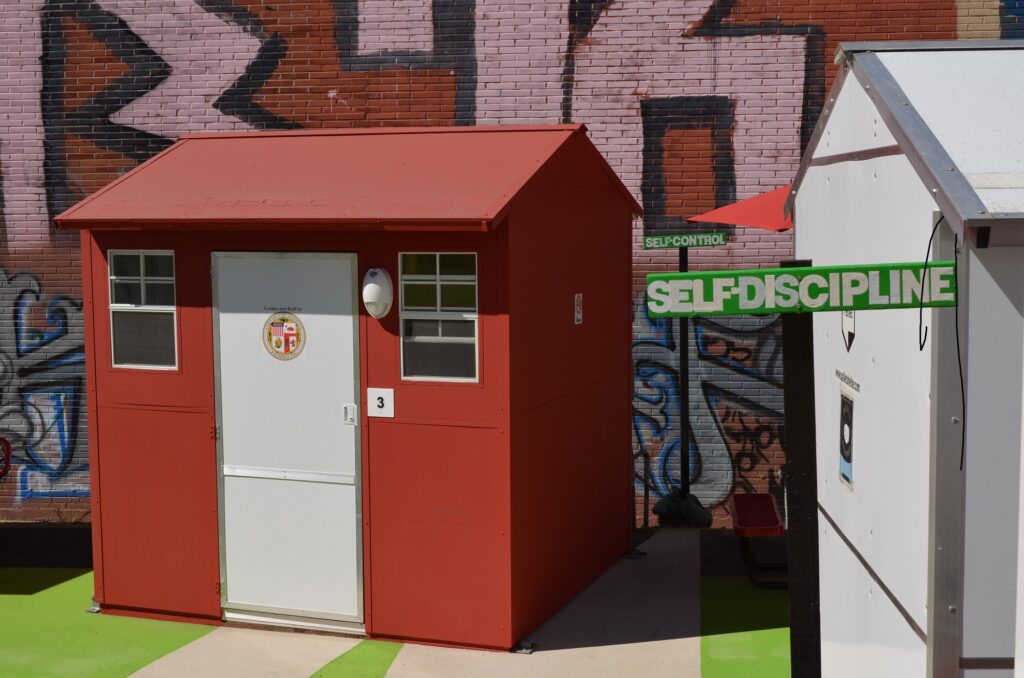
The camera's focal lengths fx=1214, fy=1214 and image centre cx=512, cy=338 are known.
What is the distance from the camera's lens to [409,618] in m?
7.48

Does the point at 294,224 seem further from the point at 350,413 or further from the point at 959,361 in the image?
the point at 959,361

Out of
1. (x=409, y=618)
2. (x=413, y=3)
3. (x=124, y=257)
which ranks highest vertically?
(x=413, y=3)

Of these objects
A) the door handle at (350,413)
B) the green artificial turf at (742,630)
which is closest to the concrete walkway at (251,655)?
the door handle at (350,413)

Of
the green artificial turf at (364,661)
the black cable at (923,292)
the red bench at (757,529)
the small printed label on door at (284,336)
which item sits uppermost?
the black cable at (923,292)

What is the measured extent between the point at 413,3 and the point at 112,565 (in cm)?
534

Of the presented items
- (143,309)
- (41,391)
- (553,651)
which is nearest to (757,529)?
(553,651)

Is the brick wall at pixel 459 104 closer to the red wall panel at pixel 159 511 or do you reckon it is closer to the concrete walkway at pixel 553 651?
the concrete walkway at pixel 553 651

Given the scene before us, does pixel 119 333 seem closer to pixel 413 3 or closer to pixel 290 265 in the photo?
pixel 290 265

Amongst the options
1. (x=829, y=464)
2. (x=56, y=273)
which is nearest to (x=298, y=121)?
(x=56, y=273)

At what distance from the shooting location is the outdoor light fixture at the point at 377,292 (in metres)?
7.22

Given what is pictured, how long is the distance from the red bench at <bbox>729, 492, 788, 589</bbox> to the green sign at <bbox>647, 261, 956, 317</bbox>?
5.34 meters

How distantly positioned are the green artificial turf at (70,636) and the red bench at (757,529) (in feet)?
12.2

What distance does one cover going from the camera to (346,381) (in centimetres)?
751

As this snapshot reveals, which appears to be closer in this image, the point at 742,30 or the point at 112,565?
the point at 112,565
